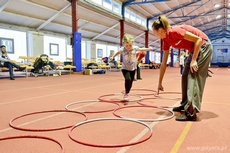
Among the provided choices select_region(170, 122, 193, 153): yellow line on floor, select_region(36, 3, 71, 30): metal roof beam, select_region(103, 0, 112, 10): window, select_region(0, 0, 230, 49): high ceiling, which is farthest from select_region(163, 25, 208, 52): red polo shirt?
select_region(103, 0, 112, 10): window

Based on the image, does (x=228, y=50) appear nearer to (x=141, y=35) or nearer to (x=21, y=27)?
(x=141, y=35)

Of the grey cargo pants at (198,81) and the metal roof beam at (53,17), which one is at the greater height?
the metal roof beam at (53,17)

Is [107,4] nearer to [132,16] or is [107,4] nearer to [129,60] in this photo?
[132,16]

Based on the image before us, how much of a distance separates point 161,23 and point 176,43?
1.00ft

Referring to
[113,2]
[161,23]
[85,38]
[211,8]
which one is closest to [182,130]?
[161,23]

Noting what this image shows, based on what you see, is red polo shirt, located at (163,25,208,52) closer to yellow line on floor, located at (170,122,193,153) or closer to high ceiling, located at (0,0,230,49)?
yellow line on floor, located at (170,122,193,153)

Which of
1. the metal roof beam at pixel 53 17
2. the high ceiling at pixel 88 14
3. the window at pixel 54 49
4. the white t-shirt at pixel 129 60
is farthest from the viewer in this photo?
the window at pixel 54 49

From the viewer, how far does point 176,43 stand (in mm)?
2479

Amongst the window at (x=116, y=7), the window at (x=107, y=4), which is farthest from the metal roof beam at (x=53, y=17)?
the window at (x=116, y=7)

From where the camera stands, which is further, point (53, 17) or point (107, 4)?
point (107, 4)

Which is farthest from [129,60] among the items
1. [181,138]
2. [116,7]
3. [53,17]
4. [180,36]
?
[116,7]

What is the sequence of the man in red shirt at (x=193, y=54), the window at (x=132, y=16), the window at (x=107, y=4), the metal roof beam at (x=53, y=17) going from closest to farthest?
1. the man in red shirt at (x=193, y=54)
2. the metal roof beam at (x=53, y=17)
3. the window at (x=107, y=4)
4. the window at (x=132, y=16)

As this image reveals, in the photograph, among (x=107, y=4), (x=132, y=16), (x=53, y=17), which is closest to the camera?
(x=53, y=17)

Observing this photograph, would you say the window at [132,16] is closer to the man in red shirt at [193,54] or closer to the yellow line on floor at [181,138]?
the man in red shirt at [193,54]
